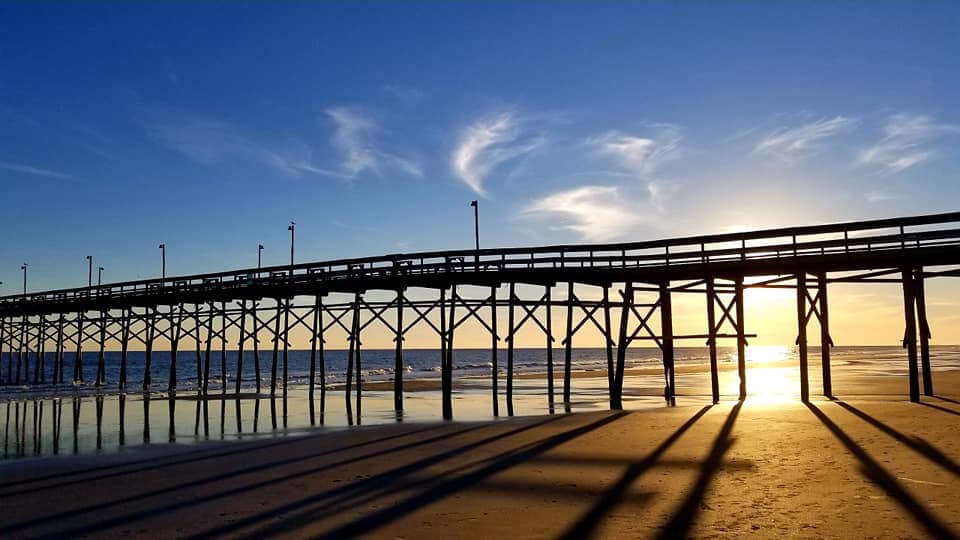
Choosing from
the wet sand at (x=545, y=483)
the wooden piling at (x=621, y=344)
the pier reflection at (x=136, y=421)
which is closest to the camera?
the wet sand at (x=545, y=483)

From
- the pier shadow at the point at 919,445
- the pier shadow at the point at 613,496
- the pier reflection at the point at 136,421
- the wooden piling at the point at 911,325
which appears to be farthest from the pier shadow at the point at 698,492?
the pier reflection at the point at 136,421

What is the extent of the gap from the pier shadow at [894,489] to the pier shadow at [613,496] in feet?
10.0

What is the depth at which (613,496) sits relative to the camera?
9.91 metres

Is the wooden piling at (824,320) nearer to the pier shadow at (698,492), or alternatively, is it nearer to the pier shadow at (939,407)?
the pier shadow at (939,407)

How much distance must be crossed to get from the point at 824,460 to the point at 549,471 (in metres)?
4.31

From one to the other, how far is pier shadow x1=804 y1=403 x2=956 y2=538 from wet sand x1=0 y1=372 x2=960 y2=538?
0.10 feet

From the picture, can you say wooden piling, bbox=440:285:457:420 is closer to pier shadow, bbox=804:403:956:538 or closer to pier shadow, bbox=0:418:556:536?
pier shadow, bbox=0:418:556:536

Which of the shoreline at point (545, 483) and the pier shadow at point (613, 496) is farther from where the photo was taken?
the shoreline at point (545, 483)

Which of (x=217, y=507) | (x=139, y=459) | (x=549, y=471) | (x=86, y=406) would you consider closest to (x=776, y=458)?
(x=549, y=471)

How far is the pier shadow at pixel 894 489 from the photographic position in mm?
7766

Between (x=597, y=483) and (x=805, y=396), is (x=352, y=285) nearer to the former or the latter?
(x=805, y=396)

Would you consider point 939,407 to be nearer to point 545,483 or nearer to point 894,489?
point 894,489

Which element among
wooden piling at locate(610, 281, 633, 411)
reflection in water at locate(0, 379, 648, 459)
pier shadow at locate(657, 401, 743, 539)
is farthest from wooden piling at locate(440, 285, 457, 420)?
pier shadow at locate(657, 401, 743, 539)

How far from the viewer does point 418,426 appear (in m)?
19.6
